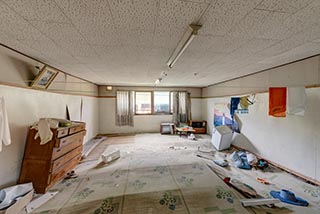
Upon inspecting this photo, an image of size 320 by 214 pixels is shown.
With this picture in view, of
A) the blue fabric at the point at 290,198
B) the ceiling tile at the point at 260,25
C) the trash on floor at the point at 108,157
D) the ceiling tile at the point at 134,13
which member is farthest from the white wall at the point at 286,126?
the trash on floor at the point at 108,157

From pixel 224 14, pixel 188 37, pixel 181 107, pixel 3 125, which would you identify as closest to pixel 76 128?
pixel 3 125

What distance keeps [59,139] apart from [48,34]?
1.68 metres

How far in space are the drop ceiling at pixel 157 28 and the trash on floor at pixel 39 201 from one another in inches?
87.7

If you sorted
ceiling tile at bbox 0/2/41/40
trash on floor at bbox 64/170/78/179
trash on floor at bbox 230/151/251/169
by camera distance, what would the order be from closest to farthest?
ceiling tile at bbox 0/2/41/40 < trash on floor at bbox 64/170/78/179 < trash on floor at bbox 230/151/251/169

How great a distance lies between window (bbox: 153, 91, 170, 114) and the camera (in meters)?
7.44

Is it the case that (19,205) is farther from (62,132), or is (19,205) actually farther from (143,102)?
(143,102)

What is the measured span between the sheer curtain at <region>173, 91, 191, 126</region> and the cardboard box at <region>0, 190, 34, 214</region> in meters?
5.85

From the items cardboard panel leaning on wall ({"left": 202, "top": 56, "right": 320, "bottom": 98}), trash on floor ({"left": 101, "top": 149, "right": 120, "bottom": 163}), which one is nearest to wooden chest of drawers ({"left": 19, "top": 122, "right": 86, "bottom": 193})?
trash on floor ({"left": 101, "top": 149, "right": 120, "bottom": 163})

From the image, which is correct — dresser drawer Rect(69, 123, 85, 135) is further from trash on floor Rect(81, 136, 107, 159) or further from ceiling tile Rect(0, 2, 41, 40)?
ceiling tile Rect(0, 2, 41, 40)

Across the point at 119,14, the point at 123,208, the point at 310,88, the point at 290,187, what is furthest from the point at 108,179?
the point at 310,88

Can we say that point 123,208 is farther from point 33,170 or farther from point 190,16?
point 190,16

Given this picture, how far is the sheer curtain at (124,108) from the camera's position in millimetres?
6922

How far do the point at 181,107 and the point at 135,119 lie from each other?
228cm

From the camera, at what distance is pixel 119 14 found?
1.44 meters
